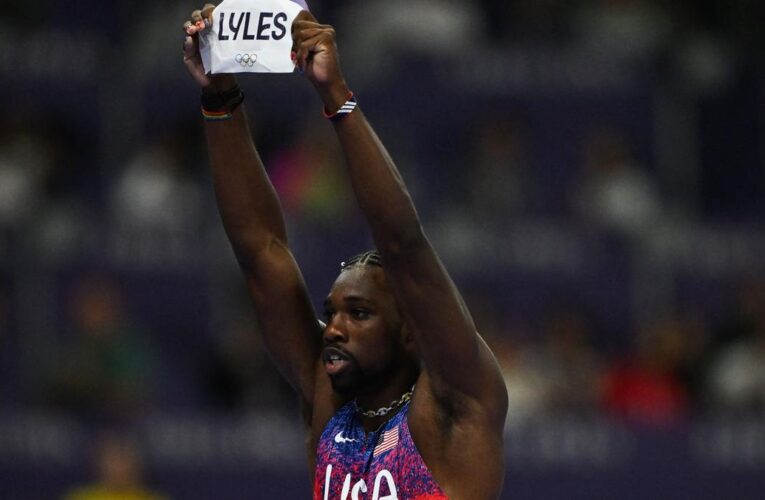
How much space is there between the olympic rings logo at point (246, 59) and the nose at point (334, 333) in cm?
91

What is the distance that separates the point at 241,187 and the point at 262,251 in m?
0.25

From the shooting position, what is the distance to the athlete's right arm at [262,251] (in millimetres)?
5656

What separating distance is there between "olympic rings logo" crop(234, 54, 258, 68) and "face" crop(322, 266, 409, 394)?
0.81m

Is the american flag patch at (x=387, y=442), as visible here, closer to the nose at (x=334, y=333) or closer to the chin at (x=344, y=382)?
the chin at (x=344, y=382)

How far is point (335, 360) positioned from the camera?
209 inches

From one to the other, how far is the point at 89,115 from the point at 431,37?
2.73m

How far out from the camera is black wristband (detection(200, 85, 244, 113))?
5609 millimetres

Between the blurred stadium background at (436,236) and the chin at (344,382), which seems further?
the blurred stadium background at (436,236)

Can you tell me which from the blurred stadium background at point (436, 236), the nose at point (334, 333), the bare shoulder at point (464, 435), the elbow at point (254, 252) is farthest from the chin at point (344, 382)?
the blurred stadium background at point (436, 236)

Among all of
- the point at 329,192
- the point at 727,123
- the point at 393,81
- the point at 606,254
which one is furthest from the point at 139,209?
the point at 727,123

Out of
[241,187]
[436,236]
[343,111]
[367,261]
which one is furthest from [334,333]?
[436,236]

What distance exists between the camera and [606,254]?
11.3m

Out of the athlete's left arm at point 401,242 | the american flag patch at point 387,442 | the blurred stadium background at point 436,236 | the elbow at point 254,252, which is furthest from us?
the blurred stadium background at point 436,236

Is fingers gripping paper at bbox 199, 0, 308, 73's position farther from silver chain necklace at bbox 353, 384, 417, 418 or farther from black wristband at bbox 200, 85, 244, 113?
silver chain necklace at bbox 353, 384, 417, 418
